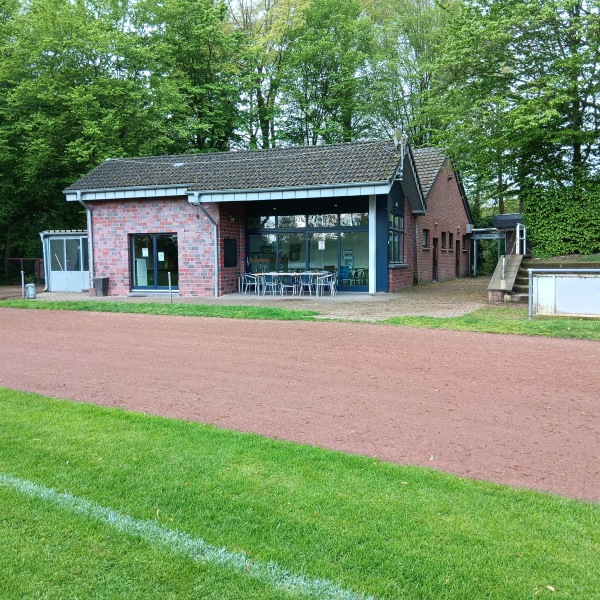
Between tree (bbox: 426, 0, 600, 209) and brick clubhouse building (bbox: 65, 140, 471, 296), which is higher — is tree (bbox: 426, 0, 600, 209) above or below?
above

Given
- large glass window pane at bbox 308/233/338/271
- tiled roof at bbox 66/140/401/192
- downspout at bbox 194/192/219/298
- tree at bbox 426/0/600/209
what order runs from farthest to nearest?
large glass window pane at bbox 308/233/338/271 → downspout at bbox 194/192/219/298 → tiled roof at bbox 66/140/401/192 → tree at bbox 426/0/600/209

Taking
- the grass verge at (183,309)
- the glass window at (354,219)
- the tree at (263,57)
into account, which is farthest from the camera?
the tree at (263,57)

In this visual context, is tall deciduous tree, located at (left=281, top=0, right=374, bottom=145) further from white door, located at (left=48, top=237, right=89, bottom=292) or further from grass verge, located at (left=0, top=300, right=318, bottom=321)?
grass verge, located at (left=0, top=300, right=318, bottom=321)

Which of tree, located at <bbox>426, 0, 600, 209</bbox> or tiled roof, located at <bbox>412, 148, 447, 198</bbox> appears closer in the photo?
tree, located at <bbox>426, 0, 600, 209</bbox>

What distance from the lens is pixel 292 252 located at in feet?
67.7

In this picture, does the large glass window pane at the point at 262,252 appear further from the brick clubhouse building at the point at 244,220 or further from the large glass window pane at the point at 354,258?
the large glass window pane at the point at 354,258

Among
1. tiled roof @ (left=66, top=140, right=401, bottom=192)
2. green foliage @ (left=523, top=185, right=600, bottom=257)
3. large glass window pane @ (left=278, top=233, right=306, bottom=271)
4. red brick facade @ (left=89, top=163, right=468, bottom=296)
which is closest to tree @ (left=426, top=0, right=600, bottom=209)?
green foliage @ (left=523, top=185, right=600, bottom=257)

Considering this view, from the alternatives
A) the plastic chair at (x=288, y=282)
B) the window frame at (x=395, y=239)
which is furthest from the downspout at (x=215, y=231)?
the window frame at (x=395, y=239)

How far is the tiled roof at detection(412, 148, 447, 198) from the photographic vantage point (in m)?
26.7

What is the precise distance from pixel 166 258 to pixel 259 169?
14.9 ft

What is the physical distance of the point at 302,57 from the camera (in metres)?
33.6

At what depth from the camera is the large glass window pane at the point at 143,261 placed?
2064cm

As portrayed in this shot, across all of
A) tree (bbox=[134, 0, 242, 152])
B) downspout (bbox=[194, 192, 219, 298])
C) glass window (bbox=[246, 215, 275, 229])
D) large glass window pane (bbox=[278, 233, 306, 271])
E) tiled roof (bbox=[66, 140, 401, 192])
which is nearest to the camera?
tiled roof (bbox=[66, 140, 401, 192])

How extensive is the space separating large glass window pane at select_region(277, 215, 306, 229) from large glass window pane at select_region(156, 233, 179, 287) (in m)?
3.79
